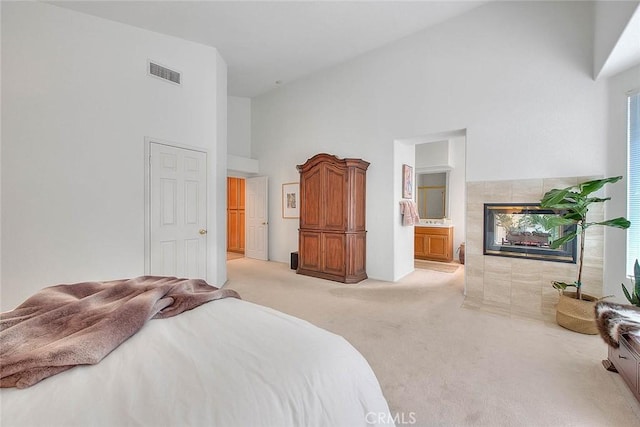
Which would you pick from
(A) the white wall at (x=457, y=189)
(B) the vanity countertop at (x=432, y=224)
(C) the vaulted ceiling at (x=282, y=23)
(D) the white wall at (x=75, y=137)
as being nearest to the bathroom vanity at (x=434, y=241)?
(B) the vanity countertop at (x=432, y=224)

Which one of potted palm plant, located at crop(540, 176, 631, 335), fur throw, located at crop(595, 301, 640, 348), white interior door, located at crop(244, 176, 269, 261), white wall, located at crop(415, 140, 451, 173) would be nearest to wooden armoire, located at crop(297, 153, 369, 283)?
white interior door, located at crop(244, 176, 269, 261)

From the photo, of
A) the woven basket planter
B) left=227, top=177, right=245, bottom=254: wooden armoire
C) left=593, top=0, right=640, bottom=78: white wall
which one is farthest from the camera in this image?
left=227, top=177, right=245, bottom=254: wooden armoire

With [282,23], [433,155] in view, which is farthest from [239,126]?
[433,155]

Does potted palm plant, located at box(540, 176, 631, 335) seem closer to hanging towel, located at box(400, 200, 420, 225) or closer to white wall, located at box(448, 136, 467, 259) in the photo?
hanging towel, located at box(400, 200, 420, 225)

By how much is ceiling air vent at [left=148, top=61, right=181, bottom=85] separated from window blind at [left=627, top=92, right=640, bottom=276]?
5113mm

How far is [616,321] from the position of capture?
6.07ft

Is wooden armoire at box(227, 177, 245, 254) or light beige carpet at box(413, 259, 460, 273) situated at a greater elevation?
wooden armoire at box(227, 177, 245, 254)

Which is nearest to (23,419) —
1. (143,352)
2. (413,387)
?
(143,352)

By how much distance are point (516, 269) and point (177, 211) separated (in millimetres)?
4404

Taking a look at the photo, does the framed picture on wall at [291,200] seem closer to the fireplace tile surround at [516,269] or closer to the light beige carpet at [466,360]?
the light beige carpet at [466,360]

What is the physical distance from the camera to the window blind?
8.45 feet

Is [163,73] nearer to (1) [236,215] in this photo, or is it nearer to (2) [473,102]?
(2) [473,102]

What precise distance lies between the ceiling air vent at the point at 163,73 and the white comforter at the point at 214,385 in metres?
3.41

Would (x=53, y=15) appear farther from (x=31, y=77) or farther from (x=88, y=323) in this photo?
(x=88, y=323)
